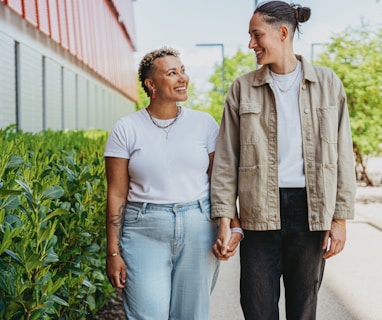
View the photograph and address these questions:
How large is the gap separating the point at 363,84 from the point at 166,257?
13862 mm

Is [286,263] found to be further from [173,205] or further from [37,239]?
[37,239]

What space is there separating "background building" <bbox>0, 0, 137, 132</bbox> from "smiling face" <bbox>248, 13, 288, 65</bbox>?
8133 millimetres

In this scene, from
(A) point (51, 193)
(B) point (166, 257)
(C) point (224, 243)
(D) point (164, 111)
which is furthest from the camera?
(D) point (164, 111)

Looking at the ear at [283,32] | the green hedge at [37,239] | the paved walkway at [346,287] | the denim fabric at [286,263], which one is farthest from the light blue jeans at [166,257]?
the paved walkway at [346,287]

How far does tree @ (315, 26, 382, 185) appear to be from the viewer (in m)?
16.5

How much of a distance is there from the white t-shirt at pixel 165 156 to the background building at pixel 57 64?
26.1 feet

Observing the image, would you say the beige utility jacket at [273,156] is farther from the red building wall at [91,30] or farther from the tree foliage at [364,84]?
the tree foliage at [364,84]

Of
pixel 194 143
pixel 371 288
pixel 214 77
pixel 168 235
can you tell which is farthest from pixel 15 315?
pixel 214 77

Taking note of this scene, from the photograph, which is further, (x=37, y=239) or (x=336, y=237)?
(x=336, y=237)

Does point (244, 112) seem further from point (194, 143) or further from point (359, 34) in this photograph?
point (359, 34)

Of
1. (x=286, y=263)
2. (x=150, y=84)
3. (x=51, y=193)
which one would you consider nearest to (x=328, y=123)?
(x=286, y=263)

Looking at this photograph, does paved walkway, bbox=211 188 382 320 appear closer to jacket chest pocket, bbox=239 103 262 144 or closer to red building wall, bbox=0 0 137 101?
jacket chest pocket, bbox=239 103 262 144

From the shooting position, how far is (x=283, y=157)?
11.3ft

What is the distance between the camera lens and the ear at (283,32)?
3404 mm
